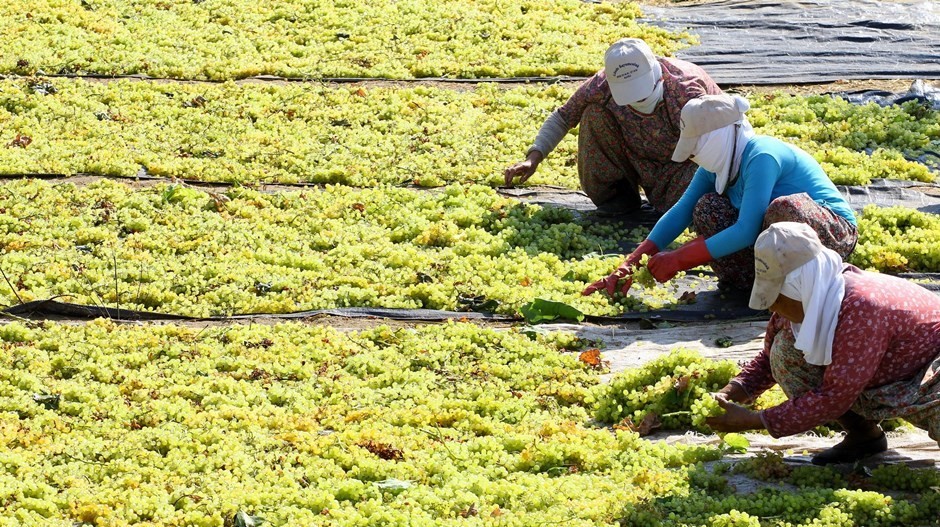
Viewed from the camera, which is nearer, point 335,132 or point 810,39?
point 335,132

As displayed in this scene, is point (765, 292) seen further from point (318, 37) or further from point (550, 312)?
point (318, 37)

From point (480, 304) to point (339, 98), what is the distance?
137 inches

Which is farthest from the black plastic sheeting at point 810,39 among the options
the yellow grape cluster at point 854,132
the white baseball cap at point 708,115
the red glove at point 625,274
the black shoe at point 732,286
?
the white baseball cap at point 708,115

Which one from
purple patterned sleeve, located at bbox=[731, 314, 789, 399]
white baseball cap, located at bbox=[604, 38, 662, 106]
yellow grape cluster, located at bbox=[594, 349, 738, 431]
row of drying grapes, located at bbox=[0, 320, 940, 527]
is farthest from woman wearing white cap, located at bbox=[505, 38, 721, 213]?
purple patterned sleeve, located at bbox=[731, 314, 789, 399]

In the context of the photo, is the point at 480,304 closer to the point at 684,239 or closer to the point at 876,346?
the point at 684,239

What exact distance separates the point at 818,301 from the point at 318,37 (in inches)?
302

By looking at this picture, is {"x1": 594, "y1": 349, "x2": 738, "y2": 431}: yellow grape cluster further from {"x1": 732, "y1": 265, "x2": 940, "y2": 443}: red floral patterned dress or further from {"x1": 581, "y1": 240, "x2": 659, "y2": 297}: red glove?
{"x1": 581, "y1": 240, "x2": 659, "y2": 297}: red glove

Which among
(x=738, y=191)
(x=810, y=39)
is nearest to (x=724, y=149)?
(x=738, y=191)

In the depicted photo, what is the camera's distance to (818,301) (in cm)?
423

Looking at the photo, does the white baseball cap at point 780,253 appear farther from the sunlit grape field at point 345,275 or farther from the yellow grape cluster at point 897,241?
the yellow grape cluster at point 897,241

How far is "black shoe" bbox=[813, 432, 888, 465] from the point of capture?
4.80 meters

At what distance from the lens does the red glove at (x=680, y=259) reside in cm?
627

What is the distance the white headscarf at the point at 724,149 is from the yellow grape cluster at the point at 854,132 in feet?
7.75

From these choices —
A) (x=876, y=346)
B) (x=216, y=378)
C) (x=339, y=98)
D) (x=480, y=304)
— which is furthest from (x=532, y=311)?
(x=339, y=98)
